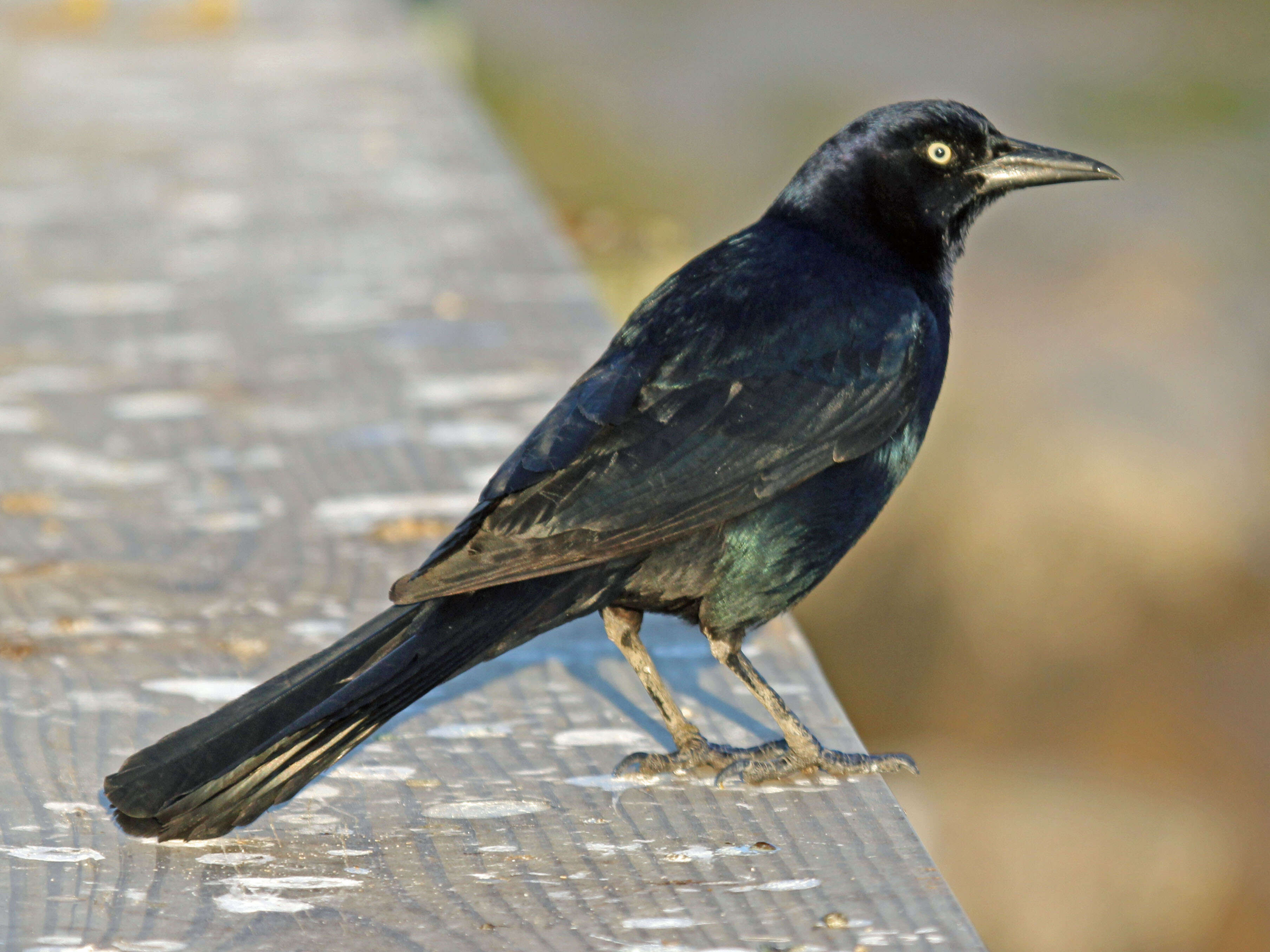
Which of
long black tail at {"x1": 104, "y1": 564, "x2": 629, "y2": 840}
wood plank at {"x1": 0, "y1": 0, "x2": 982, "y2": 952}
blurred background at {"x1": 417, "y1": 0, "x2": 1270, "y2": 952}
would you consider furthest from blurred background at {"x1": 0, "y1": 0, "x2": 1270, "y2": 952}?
long black tail at {"x1": 104, "y1": 564, "x2": 629, "y2": 840}

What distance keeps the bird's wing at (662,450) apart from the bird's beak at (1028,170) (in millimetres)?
421


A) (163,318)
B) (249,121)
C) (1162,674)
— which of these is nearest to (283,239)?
(163,318)

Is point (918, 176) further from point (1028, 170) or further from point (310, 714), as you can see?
→ point (310, 714)

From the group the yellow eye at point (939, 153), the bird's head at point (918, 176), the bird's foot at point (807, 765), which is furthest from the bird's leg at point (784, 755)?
the yellow eye at point (939, 153)

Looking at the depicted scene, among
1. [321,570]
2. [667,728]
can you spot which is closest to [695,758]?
[667,728]

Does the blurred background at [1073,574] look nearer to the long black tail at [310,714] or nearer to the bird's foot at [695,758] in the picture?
the long black tail at [310,714]

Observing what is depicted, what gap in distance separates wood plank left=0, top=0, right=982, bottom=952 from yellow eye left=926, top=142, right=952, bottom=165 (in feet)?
2.84

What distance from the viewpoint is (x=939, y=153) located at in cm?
298

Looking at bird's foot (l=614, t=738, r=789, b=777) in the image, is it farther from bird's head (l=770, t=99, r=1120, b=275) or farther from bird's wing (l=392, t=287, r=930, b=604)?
bird's head (l=770, t=99, r=1120, b=275)

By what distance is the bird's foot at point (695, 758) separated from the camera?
2484 mm

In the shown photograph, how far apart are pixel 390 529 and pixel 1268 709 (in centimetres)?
280

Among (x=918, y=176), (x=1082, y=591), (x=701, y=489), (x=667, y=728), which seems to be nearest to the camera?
(x=701, y=489)

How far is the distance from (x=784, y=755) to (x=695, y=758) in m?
0.13

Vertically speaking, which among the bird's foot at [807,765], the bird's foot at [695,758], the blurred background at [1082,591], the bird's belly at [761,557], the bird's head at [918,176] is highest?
the bird's head at [918,176]
